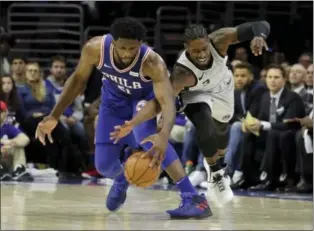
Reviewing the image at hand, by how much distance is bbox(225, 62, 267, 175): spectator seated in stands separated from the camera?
8.72 metres

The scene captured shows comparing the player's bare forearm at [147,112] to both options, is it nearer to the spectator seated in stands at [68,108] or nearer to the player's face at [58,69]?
the spectator seated in stands at [68,108]

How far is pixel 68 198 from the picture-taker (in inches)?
288

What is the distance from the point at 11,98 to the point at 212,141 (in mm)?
3864

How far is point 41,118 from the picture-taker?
959cm

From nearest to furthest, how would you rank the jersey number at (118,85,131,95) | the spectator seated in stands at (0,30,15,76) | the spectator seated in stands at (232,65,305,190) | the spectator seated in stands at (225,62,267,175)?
the jersey number at (118,85,131,95), the spectator seated in stands at (232,65,305,190), the spectator seated in stands at (225,62,267,175), the spectator seated in stands at (0,30,15,76)

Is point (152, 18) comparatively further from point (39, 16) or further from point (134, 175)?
point (134, 175)

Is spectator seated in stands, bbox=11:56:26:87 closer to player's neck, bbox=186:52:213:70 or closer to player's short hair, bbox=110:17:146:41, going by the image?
player's neck, bbox=186:52:213:70

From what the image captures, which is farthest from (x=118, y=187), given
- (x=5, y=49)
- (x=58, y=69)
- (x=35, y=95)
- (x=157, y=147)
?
(x=5, y=49)

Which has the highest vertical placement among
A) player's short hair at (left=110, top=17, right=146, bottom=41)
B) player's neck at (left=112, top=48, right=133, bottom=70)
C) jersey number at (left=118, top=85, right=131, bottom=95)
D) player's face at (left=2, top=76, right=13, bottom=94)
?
player's short hair at (left=110, top=17, right=146, bottom=41)

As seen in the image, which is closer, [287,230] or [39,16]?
[287,230]

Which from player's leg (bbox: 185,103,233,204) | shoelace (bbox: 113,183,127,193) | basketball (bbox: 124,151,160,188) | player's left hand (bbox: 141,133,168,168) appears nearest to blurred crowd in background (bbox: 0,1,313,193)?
player's leg (bbox: 185,103,233,204)

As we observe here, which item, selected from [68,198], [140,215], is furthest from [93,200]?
[140,215]

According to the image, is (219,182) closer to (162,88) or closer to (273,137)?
(162,88)

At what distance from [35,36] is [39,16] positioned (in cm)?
36
